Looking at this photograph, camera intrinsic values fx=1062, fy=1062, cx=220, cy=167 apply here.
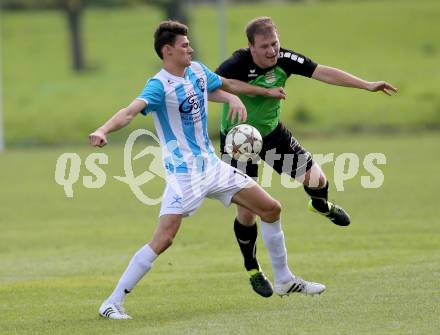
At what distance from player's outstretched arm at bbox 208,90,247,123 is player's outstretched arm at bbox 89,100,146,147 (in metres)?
0.84

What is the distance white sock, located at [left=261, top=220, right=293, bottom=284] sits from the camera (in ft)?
31.6

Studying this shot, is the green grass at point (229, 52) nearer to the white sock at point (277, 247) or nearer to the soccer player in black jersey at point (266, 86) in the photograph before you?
the soccer player in black jersey at point (266, 86)

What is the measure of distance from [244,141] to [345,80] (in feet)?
4.24

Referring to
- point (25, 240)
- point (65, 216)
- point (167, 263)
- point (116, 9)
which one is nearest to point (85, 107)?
point (116, 9)

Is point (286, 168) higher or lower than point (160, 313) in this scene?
higher

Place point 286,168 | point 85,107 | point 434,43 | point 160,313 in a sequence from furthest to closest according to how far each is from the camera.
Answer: point 434,43
point 85,107
point 286,168
point 160,313

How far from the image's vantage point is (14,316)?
9.30 metres

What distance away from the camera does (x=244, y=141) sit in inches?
369

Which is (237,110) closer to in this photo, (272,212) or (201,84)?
(201,84)

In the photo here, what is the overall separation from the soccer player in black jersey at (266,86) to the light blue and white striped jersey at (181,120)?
810 mm

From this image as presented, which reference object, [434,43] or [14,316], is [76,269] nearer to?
[14,316]

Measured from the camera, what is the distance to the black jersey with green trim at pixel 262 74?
32.7ft

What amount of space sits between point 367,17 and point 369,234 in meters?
38.6

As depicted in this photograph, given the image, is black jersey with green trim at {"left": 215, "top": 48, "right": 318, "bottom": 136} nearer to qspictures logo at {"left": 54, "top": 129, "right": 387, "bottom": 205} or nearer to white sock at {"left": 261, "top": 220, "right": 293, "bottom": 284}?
white sock at {"left": 261, "top": 220, "right": 293, "bottom": 284}
